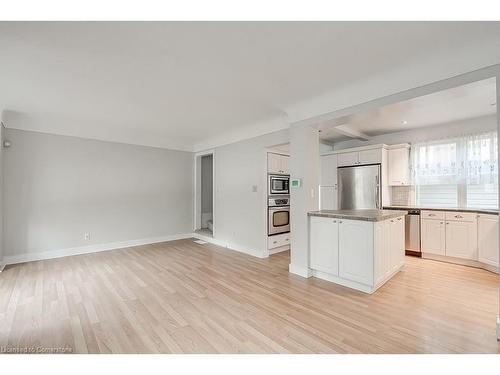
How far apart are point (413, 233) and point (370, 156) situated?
5.54 feet

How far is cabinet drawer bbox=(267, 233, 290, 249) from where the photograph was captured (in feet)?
14.6

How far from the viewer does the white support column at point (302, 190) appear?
3361 millimetres

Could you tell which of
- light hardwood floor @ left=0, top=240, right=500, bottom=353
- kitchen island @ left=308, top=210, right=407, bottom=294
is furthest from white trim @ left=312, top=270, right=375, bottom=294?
light hardwood floor @ left=0, top=240, right=500, bottom=353

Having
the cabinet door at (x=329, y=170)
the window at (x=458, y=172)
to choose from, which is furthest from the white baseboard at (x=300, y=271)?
the window at (x=458, y=172)

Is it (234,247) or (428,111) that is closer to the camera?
(428,111)

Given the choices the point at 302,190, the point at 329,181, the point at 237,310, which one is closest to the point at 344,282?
the point at 302,190

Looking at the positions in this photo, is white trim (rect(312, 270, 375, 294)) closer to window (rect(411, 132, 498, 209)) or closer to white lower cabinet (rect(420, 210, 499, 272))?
white lower cabinet (rect(420, 210, 499, 272))

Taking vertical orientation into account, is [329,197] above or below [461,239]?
above

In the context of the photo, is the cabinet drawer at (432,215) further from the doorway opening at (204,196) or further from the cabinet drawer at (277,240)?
the doorway opening at (204,196)

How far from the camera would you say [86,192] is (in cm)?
461

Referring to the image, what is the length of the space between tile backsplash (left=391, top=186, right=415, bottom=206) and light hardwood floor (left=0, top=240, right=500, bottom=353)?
1.52 meters

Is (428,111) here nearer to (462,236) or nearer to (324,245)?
(462,236)

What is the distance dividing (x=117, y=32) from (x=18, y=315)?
9.26ft

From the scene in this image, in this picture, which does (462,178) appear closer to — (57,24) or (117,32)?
(117,32)
